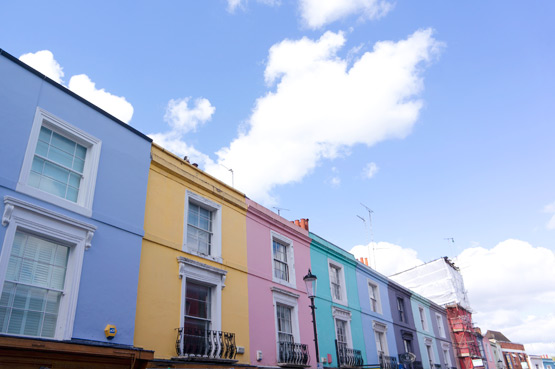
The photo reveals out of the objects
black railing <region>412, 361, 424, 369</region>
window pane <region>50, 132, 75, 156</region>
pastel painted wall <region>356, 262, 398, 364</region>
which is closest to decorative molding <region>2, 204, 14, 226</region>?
Answer: window pane <region>50, 132, 75, 156</region>

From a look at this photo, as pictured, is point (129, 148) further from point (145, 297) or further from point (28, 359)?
point (28, 359)

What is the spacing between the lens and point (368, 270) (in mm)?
21531

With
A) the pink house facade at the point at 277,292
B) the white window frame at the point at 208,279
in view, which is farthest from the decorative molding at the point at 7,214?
the pink house facade at the point at 277,292

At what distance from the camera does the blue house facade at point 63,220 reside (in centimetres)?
815

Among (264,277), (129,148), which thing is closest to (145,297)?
(129,148)

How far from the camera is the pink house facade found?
13375 mm

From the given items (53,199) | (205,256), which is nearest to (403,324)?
(205,256)

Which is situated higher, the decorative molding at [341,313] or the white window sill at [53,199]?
the white window sill at [53,199]

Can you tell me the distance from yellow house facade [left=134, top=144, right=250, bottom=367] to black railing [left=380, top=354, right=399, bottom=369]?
30.7ft

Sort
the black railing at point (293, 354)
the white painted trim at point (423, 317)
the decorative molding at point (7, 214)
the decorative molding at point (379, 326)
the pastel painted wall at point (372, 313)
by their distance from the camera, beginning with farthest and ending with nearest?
the white painted trim at point (423, 317) → the decorative molding at point (379, 326) → the pastel painted wall at point (372, 313) → the black railing at point (293, 354) → the decorative molding at point (7, 214)

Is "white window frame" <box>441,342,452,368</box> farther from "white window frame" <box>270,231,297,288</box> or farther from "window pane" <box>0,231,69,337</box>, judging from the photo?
"window pane" <box>0,231,69,337</box>

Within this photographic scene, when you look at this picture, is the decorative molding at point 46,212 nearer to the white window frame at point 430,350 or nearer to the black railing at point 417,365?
the black railing at point 417,365

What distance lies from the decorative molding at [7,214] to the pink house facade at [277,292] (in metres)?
7.35

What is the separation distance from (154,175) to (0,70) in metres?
4.28
